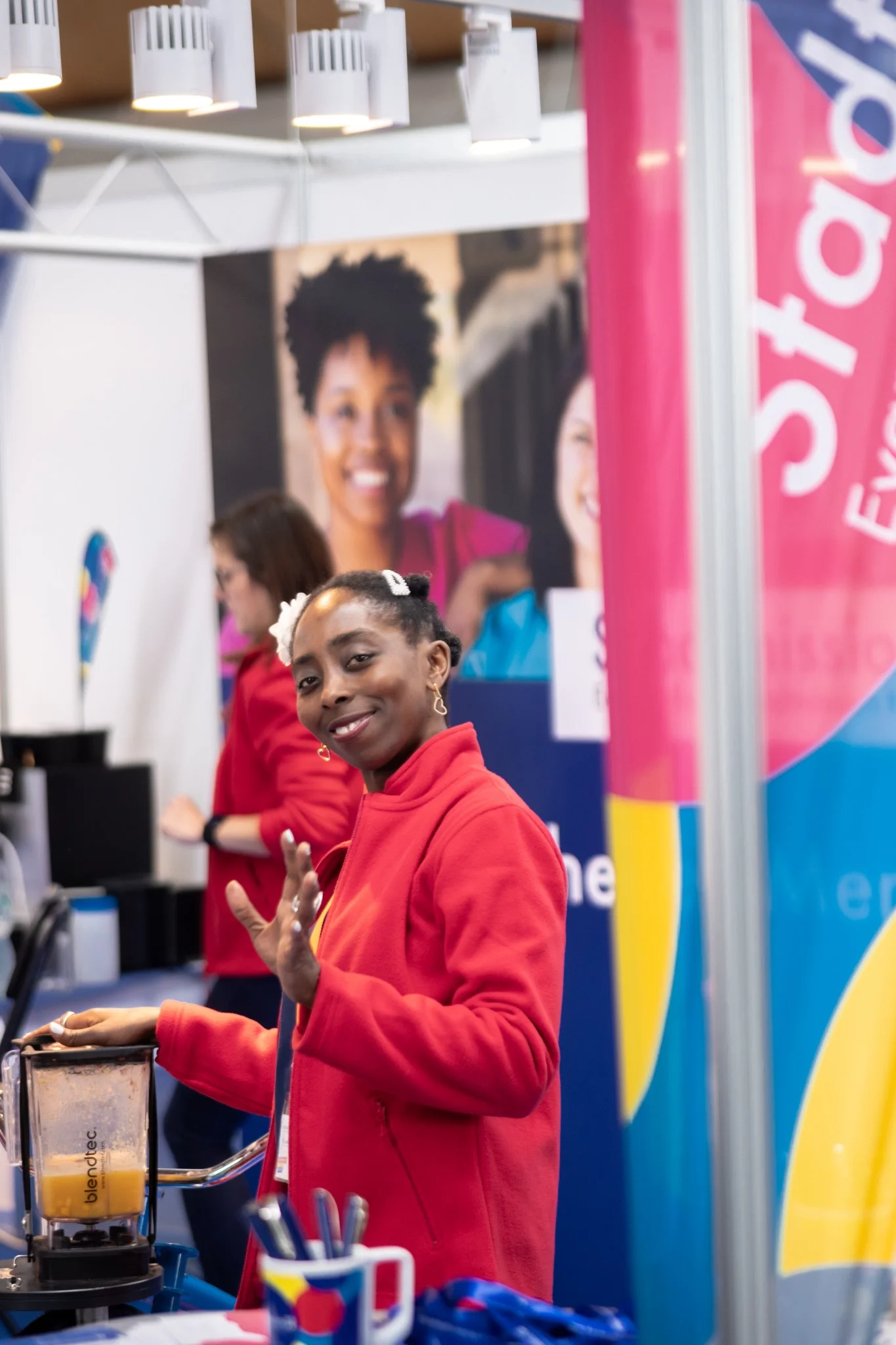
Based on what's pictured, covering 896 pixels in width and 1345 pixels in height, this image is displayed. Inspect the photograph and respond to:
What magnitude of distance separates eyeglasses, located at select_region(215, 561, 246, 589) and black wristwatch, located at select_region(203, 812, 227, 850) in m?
0.54

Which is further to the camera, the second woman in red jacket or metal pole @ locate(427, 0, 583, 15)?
the second woman in red jacket

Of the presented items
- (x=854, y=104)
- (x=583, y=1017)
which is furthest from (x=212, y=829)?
(x=854, y=104)

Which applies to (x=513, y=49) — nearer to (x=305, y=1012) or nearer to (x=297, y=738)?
(x=297, y=738)

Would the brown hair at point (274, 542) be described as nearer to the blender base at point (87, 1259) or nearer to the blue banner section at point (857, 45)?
the blender base at point (87, 1259)

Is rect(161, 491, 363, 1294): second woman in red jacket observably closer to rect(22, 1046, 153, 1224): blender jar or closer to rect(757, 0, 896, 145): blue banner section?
rect(22, 1046, 153, 1224): blender jar

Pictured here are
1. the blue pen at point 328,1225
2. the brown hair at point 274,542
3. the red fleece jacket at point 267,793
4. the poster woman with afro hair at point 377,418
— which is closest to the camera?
the blue pen at point 328,1225

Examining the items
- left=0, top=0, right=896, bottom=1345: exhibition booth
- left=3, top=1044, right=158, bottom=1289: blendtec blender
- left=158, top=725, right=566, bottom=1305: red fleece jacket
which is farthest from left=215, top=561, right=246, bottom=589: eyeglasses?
left=3, top=1044, right=158, bottom=1289: blendtec blender

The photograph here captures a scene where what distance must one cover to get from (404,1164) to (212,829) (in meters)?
2.25

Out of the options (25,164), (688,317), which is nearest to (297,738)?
(688,317)

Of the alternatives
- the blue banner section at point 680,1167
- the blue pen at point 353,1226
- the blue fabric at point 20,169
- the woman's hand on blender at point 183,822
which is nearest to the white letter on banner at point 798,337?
the blue banner section at point 680,1167

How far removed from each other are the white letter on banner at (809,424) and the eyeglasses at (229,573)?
8.60 feet

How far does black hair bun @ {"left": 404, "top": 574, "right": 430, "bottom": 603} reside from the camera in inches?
88.4

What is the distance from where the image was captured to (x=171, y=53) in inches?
121

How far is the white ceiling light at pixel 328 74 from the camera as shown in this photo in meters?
3.29
